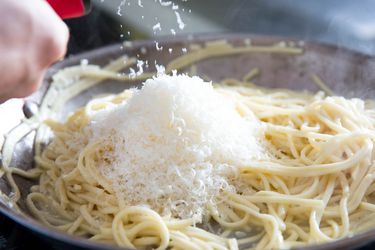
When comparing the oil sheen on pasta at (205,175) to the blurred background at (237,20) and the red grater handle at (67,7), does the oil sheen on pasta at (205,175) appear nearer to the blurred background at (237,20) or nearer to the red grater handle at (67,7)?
the red grater handle at (67,7)

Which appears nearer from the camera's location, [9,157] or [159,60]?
[9,157]

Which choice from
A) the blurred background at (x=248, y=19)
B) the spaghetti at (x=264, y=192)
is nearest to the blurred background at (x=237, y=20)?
the blurred background at (x=248, y=19)

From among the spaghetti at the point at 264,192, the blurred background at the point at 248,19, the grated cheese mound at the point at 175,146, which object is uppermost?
the grated cheese mound at the point at 175,146

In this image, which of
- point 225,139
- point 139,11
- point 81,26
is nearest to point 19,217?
point 225,139

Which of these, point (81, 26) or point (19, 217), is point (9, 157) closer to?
point (19, 217)

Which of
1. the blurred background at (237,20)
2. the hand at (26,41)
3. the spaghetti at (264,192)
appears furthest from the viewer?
the blurred background at (237,20)

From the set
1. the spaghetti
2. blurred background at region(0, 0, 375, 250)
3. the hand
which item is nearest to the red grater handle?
the hand

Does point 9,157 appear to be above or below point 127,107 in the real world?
below

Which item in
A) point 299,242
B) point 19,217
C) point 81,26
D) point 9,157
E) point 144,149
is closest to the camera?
point 19,217
